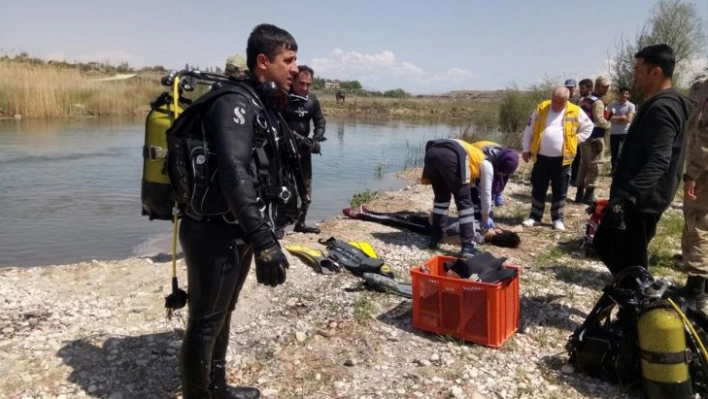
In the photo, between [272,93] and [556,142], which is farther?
[556,142]

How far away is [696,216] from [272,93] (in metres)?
3.64

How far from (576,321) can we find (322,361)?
6.61 feet

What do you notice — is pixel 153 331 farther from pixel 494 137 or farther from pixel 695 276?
pixel 494 137

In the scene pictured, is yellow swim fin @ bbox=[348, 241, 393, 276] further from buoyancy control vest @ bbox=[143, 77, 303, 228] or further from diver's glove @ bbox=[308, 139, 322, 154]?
buoyancy control vest @ bbox=[143, 77, 303, 228]

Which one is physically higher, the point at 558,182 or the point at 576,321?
the point at 558,182

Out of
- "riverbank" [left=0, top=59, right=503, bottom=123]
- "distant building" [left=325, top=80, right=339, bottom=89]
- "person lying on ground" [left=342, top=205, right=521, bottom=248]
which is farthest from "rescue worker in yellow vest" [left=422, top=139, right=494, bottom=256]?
"distant building" [left=325, top=80, right=339, bottom=89]

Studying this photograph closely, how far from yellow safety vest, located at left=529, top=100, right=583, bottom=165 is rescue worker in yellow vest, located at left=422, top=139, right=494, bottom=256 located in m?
1.52

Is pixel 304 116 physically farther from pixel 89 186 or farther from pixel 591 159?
pixel 89 186

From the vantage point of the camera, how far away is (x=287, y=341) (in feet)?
12.2

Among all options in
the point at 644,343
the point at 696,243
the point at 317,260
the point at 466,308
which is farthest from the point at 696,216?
the point at 317,260

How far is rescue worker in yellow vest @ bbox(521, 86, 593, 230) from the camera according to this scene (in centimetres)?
664

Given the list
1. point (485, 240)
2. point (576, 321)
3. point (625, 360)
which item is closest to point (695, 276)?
point (576, 321)

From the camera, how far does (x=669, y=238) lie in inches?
253

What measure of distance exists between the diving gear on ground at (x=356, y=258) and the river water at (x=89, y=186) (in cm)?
260
